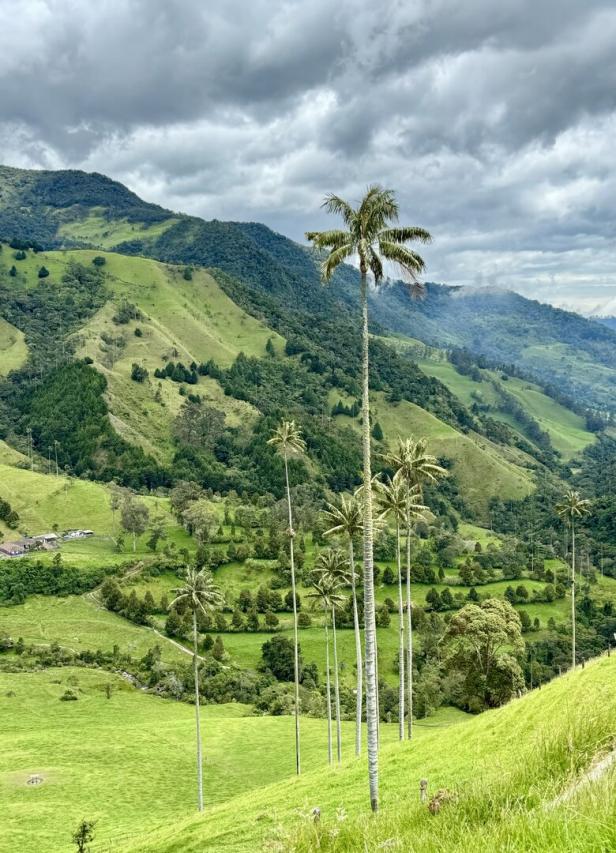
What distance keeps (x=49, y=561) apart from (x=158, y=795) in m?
106

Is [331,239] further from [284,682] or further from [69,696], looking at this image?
[284,682]

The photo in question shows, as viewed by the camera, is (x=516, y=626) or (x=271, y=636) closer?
(x=516, y=626)

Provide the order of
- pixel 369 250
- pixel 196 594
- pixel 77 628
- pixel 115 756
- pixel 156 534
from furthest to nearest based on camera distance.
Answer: pixel 156 534, pixel 77 628, pixel 115 756, pixel 196 594, pixel 369 250

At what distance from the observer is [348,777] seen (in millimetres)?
39438

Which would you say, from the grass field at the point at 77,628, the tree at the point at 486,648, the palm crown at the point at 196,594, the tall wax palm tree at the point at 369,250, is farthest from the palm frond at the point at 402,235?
the grass field at the point at 77,628

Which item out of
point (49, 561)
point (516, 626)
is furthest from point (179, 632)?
point (516, 626)

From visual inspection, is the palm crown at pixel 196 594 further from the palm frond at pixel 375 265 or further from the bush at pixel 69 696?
the bush at pixel 69 696

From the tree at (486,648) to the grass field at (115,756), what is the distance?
1325 centimetres

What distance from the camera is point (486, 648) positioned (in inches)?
3201

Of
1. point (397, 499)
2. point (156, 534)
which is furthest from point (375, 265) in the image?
point (156, 534)

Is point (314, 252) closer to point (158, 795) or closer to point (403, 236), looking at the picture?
point (403, 236)

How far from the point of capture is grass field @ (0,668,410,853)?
56031mm

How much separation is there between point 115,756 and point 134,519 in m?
111

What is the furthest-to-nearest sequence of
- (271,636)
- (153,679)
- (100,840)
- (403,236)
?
(271,636), (153,679), (100,840), (403,236)
